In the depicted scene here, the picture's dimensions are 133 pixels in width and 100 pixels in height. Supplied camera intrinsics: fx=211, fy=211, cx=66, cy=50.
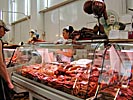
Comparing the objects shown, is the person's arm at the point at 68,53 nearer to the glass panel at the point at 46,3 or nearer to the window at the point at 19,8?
the glass panel at the point at 46,3

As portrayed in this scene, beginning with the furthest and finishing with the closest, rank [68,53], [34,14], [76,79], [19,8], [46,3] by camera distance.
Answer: [19,8]
[34,14]
[46,3]
[68,53]
[76,79]

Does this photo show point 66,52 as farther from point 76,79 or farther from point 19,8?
point 19,8

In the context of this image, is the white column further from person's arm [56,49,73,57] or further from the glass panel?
person's arm [56,49,73,57]

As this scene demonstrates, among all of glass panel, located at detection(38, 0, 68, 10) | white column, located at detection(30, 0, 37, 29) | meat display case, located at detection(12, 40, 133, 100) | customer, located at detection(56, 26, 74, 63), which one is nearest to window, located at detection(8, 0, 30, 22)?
white column, located at detection(30, 0, 37, 29)

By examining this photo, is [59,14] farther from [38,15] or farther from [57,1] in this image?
[38,15]

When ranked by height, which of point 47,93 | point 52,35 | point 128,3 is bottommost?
point 47,93

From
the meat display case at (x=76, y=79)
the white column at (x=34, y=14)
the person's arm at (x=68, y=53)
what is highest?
the white column at (x=34, y=14)

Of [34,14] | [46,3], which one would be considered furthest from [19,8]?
[46,3]

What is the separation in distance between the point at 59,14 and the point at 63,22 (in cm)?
33

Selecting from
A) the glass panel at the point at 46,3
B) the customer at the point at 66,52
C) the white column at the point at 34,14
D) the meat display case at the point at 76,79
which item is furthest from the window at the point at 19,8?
the meat display case at the point at 76,79

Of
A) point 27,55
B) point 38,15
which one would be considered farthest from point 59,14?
point 27,55

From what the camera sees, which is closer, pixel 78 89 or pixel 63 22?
pixel 78 89

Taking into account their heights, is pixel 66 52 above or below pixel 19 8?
below

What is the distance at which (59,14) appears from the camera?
5.93m
